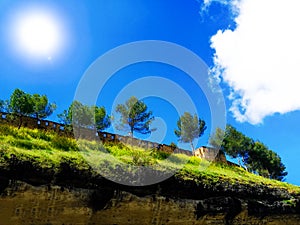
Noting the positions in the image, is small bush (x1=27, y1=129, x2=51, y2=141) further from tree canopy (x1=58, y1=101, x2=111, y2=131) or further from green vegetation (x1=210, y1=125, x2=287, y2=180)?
green vegetation (x1=210, y1=125, x2=287, y2=180)

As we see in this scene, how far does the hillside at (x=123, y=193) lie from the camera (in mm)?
9219

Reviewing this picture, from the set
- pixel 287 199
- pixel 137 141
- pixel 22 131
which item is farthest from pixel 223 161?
pixel 22 131

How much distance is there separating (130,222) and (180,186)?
2.36m

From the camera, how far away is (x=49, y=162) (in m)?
10.0

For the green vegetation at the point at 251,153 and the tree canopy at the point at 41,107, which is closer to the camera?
the tree canopy at the point at 41,107

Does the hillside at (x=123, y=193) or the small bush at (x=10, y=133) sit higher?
the small bush at (x=10, y=133)

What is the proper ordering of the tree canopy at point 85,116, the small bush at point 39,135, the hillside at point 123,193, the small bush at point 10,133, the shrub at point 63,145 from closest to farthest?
the hillside at point 123,193, the shrub at point 63,145, the small bush at point 10,133, the small bush at point 39,135, the tree canopy at point 85,116

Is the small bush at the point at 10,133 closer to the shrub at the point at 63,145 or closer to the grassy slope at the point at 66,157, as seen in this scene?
the grassy slope at the point at 66,157

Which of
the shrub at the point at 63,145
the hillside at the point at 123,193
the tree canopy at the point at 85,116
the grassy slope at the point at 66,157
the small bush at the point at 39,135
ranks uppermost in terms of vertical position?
the tree canopy at the point at 85,116

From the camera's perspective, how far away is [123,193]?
10.4 metres

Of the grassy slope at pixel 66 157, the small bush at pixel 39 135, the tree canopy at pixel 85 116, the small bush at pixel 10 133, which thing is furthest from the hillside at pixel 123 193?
the tree canopy at pixel 85 116

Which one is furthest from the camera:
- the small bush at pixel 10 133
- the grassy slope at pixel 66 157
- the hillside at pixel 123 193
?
the small bush at pixel 10 133

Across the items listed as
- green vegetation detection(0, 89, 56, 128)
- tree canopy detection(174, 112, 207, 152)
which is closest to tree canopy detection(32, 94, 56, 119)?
green vegetation detection(0, 89, 56, 128)

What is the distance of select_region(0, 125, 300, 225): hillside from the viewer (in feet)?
30.2
